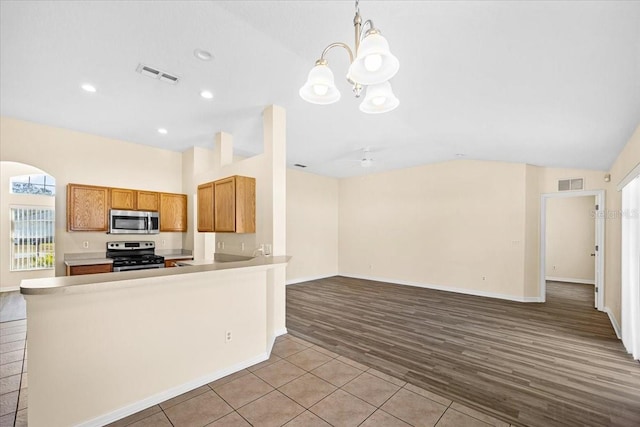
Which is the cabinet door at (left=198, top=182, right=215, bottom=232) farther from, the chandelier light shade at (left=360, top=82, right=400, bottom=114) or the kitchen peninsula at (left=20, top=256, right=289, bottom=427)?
the chandelier light shade at (left=360, top=82, right=400, bottom=114)

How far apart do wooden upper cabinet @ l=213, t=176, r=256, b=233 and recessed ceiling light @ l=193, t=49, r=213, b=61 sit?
163 centimetres

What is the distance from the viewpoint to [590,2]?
61.9 inches

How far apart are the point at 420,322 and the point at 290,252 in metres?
3.99

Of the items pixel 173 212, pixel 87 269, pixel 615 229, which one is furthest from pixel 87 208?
pixel 615 229

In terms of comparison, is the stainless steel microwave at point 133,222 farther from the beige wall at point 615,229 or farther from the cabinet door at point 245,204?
the beige wall at point 615,229

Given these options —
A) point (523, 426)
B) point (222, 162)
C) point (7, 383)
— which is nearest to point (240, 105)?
point (222, 162)

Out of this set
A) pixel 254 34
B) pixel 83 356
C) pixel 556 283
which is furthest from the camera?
pixel 556 283

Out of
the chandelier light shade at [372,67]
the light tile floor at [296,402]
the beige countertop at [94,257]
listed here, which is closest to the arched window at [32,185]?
the beige countertop at [94,257]

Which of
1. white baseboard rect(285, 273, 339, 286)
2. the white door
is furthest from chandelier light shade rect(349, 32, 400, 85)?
white baseboard rect(285, 273, 339, 286)

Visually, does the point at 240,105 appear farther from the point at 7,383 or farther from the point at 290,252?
the point at 290,252

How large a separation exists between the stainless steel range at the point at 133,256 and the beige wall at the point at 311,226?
314 cm

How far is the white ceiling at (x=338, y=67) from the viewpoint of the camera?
1.91 meters

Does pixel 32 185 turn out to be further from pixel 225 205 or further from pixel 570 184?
pixel 570 184

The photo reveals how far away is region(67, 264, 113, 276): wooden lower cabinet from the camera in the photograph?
4438mm
